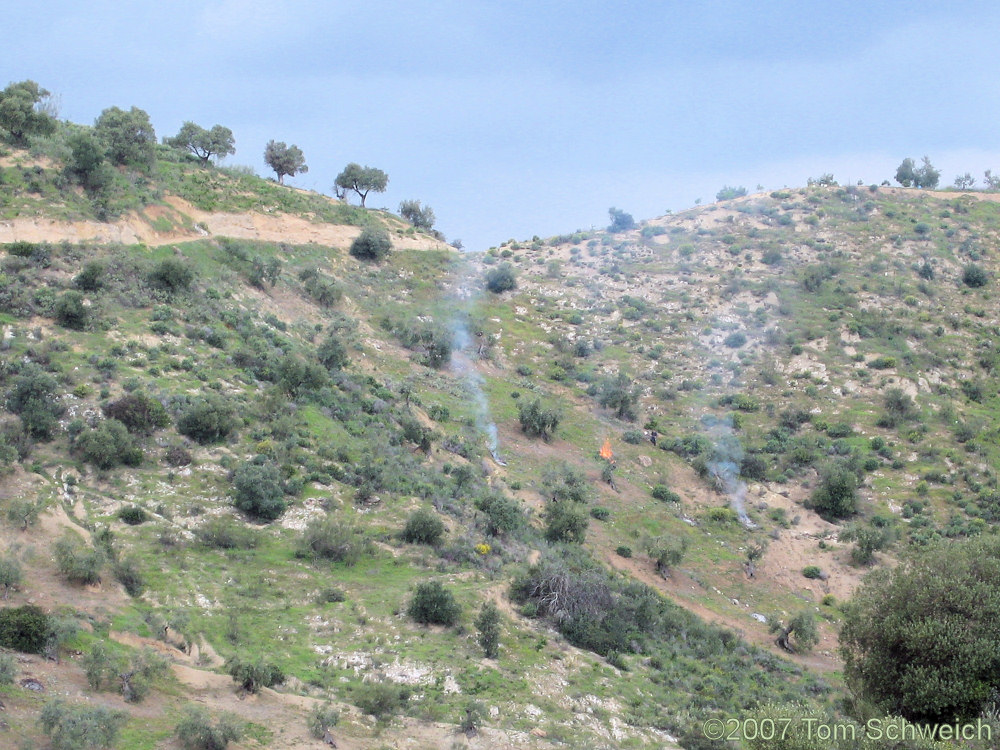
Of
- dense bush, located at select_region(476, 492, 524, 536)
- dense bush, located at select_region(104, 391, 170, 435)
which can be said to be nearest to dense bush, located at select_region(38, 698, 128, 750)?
dense bush, located at select_region(104, 391, 170, 435)

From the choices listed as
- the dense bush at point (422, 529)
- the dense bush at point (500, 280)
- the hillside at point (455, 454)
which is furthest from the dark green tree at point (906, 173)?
the dense bush at point (422, 529)

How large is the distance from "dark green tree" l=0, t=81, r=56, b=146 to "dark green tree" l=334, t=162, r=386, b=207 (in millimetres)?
24934

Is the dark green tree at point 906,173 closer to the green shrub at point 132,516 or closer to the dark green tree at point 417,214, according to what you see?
the dark green tree at point 417,214

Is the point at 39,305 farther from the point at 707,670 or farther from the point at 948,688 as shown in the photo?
the point at 948,688

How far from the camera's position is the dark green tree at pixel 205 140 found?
59219 mm

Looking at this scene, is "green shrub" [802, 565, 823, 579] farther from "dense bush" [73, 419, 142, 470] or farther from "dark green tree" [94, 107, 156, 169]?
"dark green tree" [94, 107, 156, 169]

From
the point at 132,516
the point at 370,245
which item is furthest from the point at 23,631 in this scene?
the point at 370,245

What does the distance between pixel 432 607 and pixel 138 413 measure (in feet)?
40.6

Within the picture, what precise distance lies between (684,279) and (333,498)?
4152 cm

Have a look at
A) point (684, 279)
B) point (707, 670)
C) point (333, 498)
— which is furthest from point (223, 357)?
point (684, 279)

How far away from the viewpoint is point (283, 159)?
65.5 m

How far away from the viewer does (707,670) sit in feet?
87.0

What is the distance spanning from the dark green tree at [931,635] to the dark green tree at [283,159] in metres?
54.4

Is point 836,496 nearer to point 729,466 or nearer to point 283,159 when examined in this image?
point 729,466
